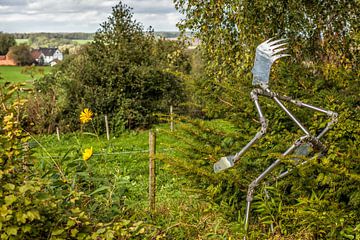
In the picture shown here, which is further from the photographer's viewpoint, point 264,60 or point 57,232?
point 264,60

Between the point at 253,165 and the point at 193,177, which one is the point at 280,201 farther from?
the point at 193,177

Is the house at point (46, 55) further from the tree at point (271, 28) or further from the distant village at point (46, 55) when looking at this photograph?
the tree at point (271, 28)

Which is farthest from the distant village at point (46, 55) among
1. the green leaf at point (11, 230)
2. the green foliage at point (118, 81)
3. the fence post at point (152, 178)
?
the green leaf at point (11, 230)

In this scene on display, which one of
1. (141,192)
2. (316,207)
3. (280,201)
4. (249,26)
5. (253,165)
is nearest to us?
(316,207)

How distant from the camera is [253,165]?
163 inches

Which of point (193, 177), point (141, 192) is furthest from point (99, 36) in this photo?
point (193, 177)

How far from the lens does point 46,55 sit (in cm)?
2308

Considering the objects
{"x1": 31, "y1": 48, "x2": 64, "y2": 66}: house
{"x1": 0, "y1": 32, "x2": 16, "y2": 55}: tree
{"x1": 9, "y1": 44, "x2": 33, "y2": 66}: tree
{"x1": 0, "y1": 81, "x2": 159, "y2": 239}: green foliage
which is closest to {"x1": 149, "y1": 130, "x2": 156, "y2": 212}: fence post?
{"x1": 0, "y1": 81, "x2": 159, "y2": 239}: green foliage

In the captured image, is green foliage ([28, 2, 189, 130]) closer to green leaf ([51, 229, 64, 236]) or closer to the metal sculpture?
the metal sculpture

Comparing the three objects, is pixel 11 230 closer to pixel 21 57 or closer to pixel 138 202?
pixel 138 202

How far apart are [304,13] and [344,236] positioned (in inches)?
228

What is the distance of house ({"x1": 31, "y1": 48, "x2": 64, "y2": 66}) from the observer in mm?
21103

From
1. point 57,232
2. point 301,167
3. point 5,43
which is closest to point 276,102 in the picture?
point 301,167

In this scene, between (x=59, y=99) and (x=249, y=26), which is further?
(x=59, y=99)
